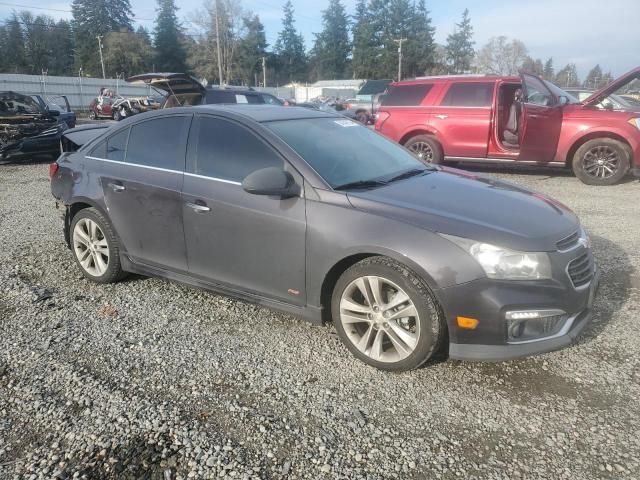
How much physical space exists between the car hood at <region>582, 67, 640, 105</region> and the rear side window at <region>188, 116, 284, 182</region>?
23.3 ft

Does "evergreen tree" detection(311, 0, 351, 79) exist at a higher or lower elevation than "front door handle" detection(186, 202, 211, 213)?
higher

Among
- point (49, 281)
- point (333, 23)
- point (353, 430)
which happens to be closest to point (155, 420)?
point (353, 430)

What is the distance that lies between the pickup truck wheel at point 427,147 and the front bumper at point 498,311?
23.4ft

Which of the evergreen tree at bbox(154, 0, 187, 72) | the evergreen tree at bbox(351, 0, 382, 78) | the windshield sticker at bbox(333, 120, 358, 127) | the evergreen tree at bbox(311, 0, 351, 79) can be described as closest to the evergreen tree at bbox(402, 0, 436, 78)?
the evergreen tree at bbox(351, 0, 382, 78)

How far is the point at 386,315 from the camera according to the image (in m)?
2.99

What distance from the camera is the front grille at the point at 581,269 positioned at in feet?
9.48

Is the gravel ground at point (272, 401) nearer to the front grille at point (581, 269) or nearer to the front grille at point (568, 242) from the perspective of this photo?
the front grille at point (581, 269)

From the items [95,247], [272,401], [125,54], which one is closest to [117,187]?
[95,247]

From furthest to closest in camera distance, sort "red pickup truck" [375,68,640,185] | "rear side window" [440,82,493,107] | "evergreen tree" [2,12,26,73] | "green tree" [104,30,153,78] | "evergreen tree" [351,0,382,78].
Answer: "evergreen tree" [351,0,382,78] < "evergreen tree" [2,12,26,73] < "green tree" [104,30,153,78] < "rear side window" [440,82,493,107] < "red pickup truck" [375,68,640,185]

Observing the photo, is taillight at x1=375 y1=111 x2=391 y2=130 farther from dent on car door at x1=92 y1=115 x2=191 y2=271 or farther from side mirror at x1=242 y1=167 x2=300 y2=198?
side mirror at x1=242 y1=167 x2=300 y2=198

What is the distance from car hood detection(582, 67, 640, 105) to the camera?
309 inches

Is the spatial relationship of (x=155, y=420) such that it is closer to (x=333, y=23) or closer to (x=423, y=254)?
(x=423, y=254)

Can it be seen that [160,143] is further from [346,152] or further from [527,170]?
[527,170]

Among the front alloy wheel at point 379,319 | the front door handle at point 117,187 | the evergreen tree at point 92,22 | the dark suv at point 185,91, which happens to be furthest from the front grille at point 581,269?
the evergreen tree at point 92,22
